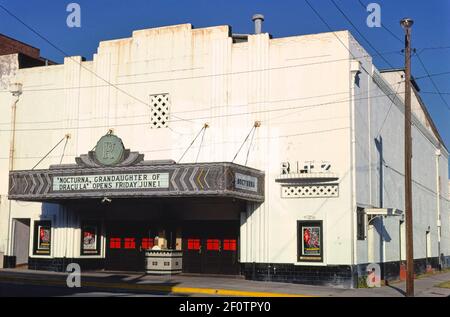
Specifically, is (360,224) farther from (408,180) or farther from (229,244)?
(229,244)

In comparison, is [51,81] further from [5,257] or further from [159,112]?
[5,257]

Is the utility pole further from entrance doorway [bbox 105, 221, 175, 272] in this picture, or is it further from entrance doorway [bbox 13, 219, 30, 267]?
entrance doorway [bbox 13, 219, 30, 267]

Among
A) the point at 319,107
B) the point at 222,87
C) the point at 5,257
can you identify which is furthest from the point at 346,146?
the point at 5,257

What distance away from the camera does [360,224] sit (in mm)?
26219

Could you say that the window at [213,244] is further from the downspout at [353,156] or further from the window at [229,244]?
the downspout at [353,156]

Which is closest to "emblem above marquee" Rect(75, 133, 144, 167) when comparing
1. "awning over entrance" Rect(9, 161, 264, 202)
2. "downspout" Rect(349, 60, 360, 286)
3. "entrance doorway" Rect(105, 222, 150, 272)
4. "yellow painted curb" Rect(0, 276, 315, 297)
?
"awning over entrance" Rect(9, 161, 264, 202)

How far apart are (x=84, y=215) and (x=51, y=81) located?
690 cm

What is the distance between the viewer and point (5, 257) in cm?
3180

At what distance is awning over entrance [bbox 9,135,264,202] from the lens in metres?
23.9

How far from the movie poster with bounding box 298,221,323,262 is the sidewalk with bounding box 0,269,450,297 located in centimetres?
126

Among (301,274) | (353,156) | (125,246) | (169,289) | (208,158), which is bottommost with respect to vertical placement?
(169,289)

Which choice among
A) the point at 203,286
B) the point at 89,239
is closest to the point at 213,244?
the point at 203,286

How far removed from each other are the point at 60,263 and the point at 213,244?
25.2 feet

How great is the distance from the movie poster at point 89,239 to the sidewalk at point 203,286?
2796 millimetres
